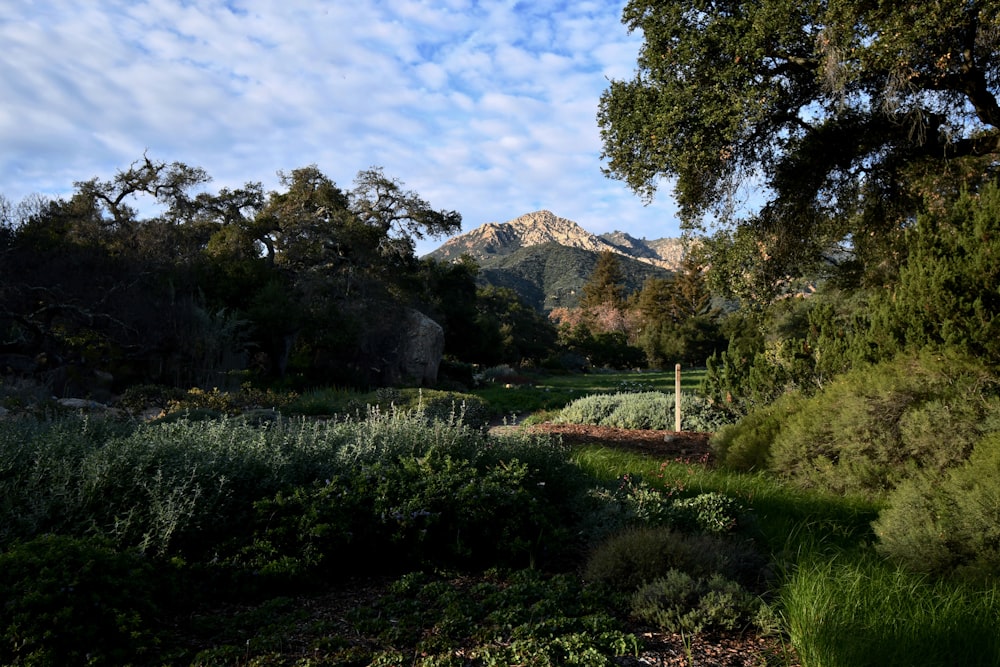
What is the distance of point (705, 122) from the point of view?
8328 millimetres

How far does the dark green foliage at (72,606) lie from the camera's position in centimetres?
243

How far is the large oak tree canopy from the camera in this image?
740cm

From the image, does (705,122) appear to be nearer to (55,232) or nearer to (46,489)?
(46,489)

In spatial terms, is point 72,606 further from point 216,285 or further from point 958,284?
point 216,285

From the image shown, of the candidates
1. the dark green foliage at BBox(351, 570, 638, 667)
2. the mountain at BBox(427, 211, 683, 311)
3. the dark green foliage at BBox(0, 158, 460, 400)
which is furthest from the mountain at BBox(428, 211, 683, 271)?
the dark green foliage at BBox(351, 570, 638, 667)

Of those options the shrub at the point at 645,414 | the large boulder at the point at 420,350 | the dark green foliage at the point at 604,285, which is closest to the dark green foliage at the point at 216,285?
the large boulder at the point at 420,350

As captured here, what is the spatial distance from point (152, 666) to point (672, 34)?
30.4ft

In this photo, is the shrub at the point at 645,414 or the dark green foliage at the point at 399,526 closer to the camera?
the dark green foliage at the point at 399,526

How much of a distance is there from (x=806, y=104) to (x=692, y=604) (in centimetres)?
830

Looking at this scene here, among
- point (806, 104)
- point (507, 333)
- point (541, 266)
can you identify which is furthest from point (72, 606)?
point (541, 266)

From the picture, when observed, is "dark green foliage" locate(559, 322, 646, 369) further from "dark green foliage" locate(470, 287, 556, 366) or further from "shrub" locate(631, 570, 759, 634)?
"shrub" locate(631, 570, 759, 634)

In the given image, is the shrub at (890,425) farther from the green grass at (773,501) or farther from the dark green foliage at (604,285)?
the dark green foliage at (604,285)

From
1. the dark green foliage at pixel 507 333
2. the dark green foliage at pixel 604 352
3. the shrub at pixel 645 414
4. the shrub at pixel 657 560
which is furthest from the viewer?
the dark green foliage at pixel 604 352

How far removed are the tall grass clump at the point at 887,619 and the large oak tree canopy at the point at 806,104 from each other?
20.5ft
